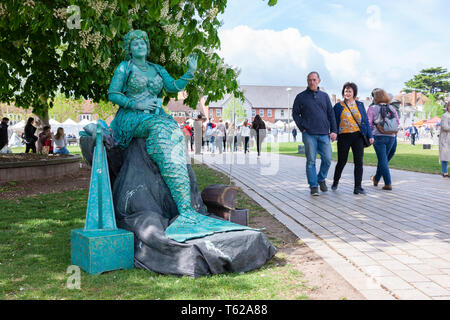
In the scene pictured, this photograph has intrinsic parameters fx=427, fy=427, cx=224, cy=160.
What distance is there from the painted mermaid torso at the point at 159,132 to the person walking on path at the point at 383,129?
5729 mm

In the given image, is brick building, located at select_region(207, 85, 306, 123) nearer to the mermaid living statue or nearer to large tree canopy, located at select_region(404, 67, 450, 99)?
large tree canopy, located at select_region(404, 67, 450, 99)

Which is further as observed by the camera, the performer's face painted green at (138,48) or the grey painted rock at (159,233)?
the performer's face painted green at (138,48)

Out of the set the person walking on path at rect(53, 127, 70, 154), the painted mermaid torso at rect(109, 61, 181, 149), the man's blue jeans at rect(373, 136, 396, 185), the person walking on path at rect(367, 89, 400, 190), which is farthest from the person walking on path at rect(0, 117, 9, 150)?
the painted mermaid torso at rect(109, 61, 181, 149)

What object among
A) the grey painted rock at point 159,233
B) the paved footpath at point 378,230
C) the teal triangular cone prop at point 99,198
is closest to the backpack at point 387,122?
the paved footpath at point 378,230

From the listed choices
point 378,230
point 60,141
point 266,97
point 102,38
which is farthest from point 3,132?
point 266,97

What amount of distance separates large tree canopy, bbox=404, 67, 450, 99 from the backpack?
100866 millimetres

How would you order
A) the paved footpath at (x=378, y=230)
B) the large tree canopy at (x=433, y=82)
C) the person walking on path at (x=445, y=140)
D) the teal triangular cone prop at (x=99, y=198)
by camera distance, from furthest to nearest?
the large tree canopy at (x=433, y=82), the person walking on path at (x=445, y=140), the teal triangular cone prop at (x=99, y=198), the paved footpath at (x=378, y=230)

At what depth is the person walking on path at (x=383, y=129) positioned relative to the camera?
902cm

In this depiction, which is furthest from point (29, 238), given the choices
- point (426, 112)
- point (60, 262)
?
point (426, 112)

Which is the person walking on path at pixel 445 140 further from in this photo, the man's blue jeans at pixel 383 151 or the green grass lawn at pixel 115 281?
the green grass lawn at pixel 115 281

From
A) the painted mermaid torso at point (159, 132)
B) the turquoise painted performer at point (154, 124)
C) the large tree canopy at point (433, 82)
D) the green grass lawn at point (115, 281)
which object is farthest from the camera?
the large tree canopy at point (433, 82)

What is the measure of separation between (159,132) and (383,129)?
6171mm
